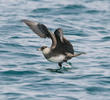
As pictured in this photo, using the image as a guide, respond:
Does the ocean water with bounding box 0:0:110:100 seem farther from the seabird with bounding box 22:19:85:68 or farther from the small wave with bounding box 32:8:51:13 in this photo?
the seabird with bounding box 22:19:85:68

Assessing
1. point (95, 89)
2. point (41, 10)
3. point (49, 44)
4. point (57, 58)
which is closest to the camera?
point (95, 89)

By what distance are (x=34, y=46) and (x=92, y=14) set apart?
4.98 metres

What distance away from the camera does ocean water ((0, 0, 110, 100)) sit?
9523 millimetres

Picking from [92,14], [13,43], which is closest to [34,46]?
[13,43]

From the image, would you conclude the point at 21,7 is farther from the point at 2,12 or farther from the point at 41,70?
the point at 41,70

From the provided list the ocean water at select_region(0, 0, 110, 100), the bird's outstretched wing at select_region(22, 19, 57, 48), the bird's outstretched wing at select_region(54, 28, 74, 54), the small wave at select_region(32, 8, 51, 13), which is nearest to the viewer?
the ocean water at select_region(0, 0, 110, 100)

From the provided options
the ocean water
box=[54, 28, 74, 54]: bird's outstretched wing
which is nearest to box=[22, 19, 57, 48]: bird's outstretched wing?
box=[54, 28, 74, 54]: bird's outstretched wing

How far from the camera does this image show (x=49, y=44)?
1396cm

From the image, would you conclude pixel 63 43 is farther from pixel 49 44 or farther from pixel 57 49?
pixel 49 44

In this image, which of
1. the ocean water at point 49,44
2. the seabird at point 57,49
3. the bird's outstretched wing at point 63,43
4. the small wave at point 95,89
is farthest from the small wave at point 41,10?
the small wave at point 95,89

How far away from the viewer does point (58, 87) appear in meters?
9.73

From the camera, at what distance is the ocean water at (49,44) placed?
31.2ft

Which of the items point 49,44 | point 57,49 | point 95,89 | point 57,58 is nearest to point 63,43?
point 57,49

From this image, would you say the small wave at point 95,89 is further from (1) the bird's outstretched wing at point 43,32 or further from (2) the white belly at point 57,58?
(1) the bird's outstretched wing at point 43,32
